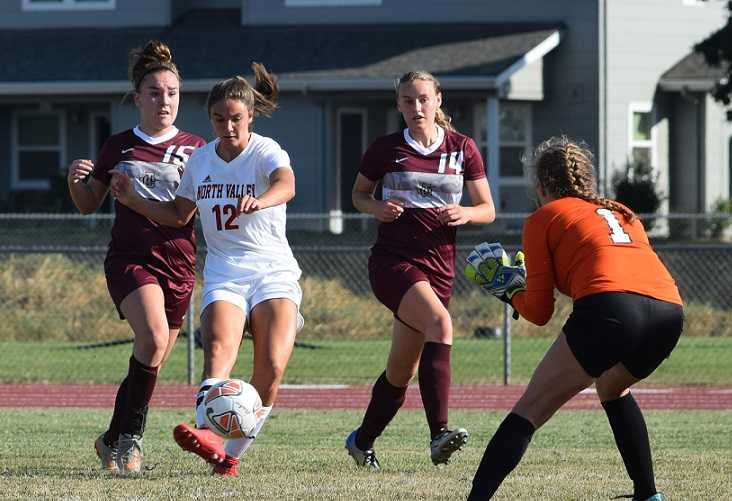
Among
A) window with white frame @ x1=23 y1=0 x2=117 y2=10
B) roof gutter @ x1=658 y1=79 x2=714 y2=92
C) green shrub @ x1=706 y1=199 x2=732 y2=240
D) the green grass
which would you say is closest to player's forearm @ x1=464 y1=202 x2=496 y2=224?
the green grass

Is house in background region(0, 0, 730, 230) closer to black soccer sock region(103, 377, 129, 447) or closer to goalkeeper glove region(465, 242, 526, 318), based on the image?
black soccer sock region(103, 377, 129, 447)

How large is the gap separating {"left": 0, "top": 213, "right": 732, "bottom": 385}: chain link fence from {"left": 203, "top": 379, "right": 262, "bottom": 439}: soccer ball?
26.1 ft

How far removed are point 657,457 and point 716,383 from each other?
6.83 m

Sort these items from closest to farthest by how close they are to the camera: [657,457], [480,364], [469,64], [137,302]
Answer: [137,302], [657,457], [480,364], [469,64]

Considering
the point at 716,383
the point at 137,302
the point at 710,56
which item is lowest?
the point at 716,383

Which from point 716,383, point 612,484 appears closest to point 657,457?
point 612,484

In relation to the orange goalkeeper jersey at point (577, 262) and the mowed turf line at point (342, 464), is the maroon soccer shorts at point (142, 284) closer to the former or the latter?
the mowed turf line at point (342, 464)

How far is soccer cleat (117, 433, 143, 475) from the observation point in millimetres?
8211

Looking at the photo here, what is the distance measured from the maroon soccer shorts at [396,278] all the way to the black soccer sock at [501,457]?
2.00 meters

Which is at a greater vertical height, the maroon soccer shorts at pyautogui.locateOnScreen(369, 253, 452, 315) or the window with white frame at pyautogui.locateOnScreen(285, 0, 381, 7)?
the window with white frame at pyautogui.locateOnScreen(285, 0, 381, 7)

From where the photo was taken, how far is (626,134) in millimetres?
28641

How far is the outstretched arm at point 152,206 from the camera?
26.2 ft

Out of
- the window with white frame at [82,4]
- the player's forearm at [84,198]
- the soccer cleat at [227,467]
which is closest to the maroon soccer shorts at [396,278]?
the soccer cleat at [227,467]

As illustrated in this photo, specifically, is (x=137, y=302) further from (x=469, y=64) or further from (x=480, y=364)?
(x=469, y=64)
